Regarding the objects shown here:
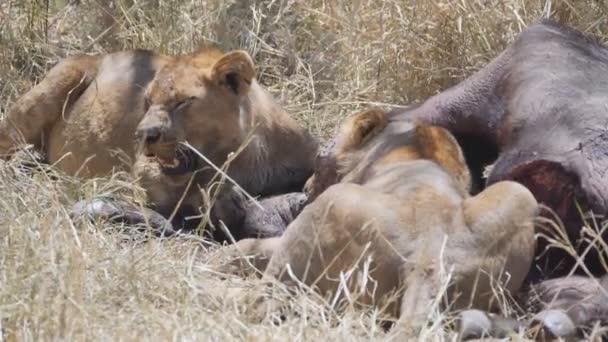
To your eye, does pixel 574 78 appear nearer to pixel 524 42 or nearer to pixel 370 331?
pixel 524 42

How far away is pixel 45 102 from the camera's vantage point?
8.41 m

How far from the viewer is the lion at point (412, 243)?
18.5 feet

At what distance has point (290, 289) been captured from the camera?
577 cm

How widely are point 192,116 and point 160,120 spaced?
0.21m

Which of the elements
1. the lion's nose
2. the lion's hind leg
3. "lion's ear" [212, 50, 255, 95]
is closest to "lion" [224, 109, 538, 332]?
the lion's hind leg

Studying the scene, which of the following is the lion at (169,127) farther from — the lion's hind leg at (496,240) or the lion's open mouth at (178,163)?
the lion's hind leg at (496,240)

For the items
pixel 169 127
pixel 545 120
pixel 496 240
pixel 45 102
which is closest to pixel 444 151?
pixel 545 120

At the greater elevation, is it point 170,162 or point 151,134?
point 151,134

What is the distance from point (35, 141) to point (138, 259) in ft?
9.50

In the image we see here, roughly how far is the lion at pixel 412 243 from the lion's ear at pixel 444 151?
222 millimetres

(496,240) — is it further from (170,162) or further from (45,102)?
(45,102)

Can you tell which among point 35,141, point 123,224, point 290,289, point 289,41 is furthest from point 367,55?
point 290,289

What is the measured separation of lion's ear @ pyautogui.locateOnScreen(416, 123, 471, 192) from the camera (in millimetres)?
6438

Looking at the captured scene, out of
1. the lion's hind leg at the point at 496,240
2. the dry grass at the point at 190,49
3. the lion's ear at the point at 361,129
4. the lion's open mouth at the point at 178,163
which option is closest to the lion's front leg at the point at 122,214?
the dry grass at the point at 190,49
